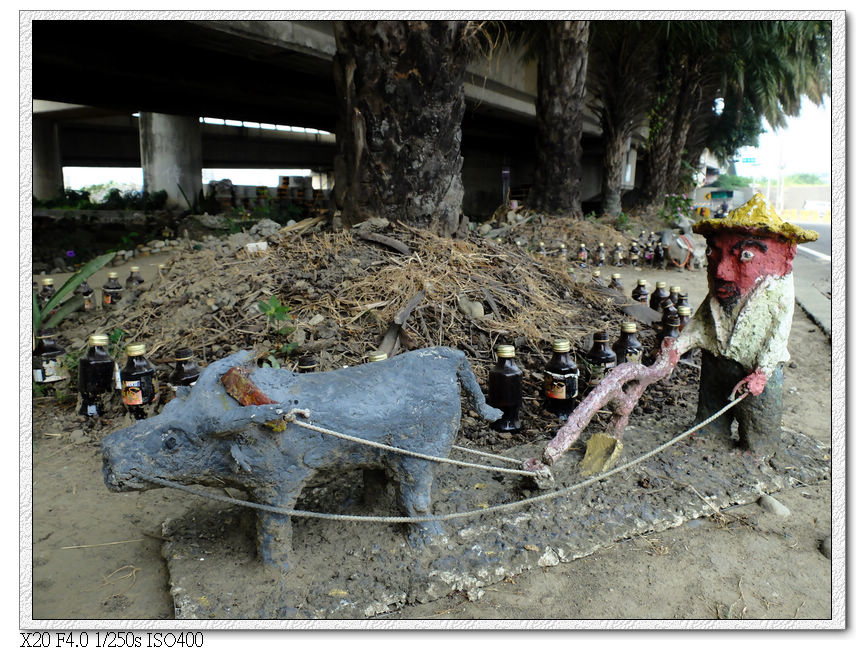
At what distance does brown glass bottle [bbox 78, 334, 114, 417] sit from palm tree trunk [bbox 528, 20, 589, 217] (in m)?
8.40

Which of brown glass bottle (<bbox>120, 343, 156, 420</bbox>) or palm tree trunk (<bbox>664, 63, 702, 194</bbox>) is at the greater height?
palm tree trunk (<bbox>664, 63, 702, 194</bbox>)

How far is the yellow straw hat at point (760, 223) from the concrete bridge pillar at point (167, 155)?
1105 centimetres

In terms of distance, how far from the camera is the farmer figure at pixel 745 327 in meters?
2.73

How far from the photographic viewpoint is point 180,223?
10.1 meters

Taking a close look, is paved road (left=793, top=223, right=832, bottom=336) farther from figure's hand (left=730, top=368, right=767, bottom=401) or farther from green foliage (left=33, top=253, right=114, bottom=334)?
green foliage (left=33, top=253, right=114, bottom=334)

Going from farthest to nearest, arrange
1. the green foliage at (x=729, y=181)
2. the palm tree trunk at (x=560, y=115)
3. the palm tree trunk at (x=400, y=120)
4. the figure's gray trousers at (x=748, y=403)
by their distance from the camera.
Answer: the green foliage at (x=729, y=181), the palm tree trunk at (x=560, y=115), the palm tree trunk at (x=400, y=120), the figure's gray trousers at (x=748, y=403)

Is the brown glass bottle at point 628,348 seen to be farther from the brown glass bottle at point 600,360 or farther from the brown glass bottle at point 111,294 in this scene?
the brown glass bottle at point 111,294

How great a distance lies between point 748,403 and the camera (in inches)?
114

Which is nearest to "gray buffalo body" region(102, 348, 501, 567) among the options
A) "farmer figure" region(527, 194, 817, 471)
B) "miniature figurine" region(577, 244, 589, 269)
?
"farmer figure" region(527, 194, 817, 471)

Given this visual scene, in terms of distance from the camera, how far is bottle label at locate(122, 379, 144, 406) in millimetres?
3186

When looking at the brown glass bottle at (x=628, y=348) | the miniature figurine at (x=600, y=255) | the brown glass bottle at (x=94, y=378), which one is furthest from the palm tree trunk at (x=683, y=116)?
the brown glass bottle at (x=94, y=378)

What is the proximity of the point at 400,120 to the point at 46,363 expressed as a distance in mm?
3174

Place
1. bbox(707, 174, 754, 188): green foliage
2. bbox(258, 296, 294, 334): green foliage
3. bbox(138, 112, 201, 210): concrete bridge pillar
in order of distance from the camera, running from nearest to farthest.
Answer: bbox(258, 296, 294, 334): green foliage < bbox(138, 112, 201, 210): concrete bridge pillar < bbox(707, 174, 754, 188): green foliage

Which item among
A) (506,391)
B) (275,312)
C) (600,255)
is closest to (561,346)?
(506,391)
